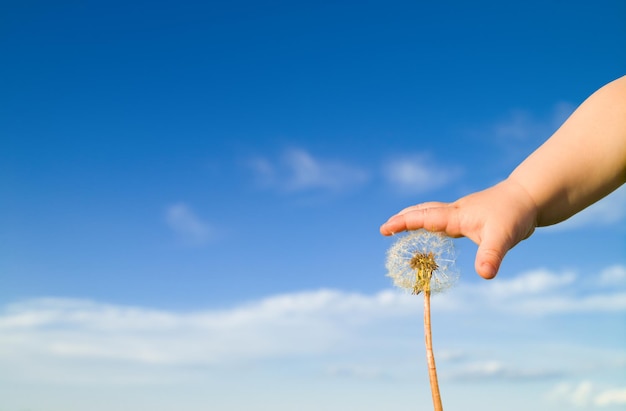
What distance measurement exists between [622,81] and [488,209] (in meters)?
1.61

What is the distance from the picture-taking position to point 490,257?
11.4 ft

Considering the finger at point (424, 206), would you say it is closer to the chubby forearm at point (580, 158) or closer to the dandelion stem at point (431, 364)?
the chubby forearm at point (580, 158)

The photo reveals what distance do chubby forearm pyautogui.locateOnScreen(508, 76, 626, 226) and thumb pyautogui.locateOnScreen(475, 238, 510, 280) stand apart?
768mm

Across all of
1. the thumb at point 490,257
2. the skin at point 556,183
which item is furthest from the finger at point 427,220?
the thumb at point 490,257

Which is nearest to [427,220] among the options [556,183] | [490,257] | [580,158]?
[490,257]

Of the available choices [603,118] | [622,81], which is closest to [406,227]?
[603,118]

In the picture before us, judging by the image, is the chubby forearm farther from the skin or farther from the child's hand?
the child's hand

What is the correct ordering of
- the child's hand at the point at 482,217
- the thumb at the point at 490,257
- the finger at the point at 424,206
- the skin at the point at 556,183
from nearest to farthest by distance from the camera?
the thumb at the point at 490,257, the child's hand at the point at 482,217, the skin at the point at 556,183, the finger at the point at 424,206

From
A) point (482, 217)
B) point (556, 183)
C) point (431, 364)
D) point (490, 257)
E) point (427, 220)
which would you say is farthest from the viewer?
point (556, 183)

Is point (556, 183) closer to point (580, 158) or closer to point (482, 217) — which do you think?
point (580, 158)

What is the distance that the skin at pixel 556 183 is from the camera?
13.2 ft

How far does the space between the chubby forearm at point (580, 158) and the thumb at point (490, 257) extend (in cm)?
77

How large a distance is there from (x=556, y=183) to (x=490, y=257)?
1.14 m

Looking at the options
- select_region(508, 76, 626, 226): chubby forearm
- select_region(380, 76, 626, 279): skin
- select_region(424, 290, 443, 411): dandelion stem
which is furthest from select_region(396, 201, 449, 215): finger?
select_region(424, 290, 443, 411): dandelion stem
